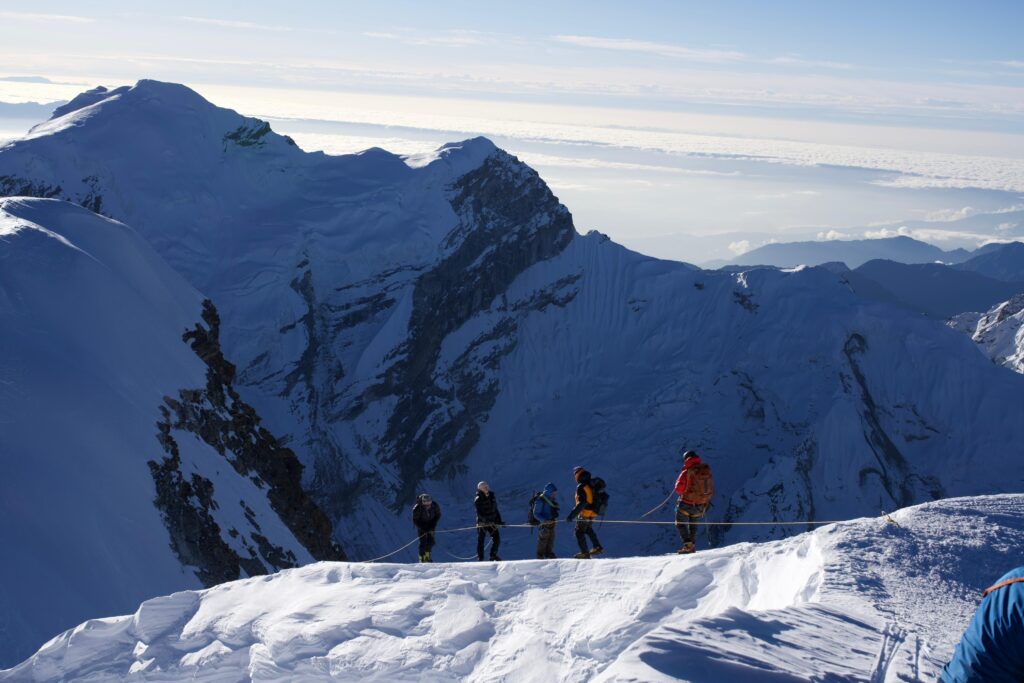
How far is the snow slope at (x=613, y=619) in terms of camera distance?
29.8 ft

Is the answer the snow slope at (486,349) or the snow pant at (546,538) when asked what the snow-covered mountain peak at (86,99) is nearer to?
the snow slope at (486,349)

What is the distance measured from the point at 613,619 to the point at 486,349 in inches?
3406

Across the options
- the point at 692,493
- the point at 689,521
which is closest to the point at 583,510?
Result: the point at 689,521

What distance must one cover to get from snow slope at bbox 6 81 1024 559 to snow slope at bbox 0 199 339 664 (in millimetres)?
50494

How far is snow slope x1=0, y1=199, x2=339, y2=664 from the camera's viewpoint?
62.5 feet

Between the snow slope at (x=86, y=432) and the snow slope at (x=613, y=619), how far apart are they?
19.7ft

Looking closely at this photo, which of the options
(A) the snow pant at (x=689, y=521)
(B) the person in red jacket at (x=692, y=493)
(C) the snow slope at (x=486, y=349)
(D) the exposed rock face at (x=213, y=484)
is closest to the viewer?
(B) the person in red jacket at (x=692, y=493)

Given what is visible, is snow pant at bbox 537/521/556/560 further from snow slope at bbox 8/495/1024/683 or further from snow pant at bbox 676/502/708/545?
snow slope at bbox 8/495/1024/683

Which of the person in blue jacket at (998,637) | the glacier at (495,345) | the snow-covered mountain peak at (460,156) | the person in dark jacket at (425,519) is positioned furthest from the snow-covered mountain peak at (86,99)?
the person in blue jacket at (998,637)

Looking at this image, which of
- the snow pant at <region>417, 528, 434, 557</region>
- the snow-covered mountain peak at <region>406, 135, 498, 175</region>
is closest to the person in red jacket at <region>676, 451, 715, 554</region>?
the snow pant at <region>417, 528, 434, 557</region>

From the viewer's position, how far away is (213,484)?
2725cm

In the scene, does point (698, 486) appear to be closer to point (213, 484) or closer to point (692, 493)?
point (692, 493)

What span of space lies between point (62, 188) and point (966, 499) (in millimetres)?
82444

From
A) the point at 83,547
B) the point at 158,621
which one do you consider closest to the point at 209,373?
the point at 83,547
